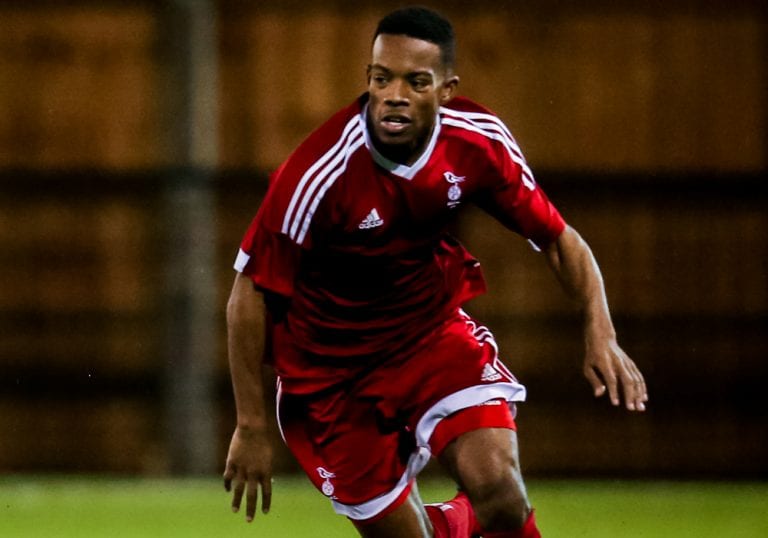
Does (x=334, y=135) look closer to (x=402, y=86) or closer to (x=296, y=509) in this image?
(x=402, y=86)

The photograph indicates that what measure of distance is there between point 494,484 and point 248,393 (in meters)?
0.76

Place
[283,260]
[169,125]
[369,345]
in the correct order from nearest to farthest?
[283,260] < [369,345] < [169,125]

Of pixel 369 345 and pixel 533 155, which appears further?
pixel 533 155

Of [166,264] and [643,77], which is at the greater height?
[643,77]

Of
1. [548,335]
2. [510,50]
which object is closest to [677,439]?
[548,335]

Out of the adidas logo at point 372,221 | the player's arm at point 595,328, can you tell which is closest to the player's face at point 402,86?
the adidas logo at point 372,221

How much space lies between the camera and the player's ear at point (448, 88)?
185 inches

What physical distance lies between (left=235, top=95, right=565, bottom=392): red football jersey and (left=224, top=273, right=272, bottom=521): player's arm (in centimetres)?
8

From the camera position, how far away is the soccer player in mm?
4590

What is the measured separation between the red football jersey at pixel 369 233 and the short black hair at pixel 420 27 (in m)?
0.25

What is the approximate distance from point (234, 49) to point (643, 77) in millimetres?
2561

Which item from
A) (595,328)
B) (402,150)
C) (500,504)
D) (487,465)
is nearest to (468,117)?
(402,150)

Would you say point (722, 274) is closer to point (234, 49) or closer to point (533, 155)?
point (533, 155)

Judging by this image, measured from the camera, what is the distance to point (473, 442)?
4762mm
